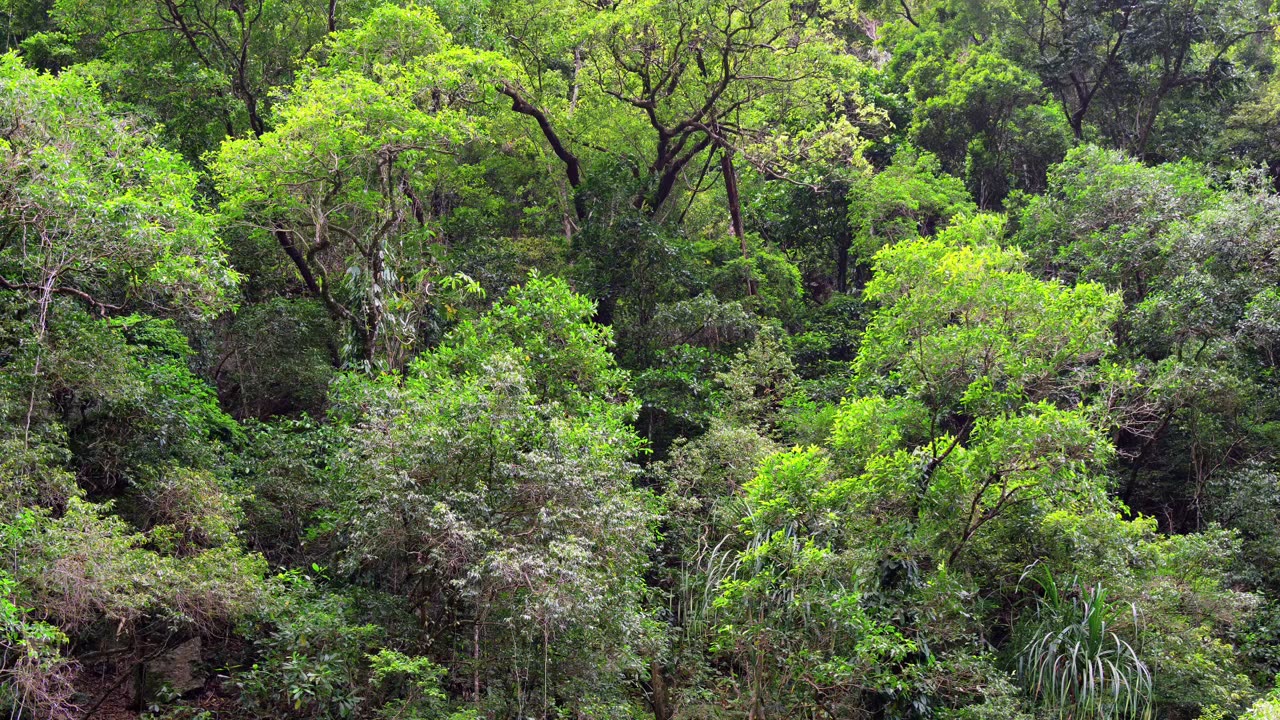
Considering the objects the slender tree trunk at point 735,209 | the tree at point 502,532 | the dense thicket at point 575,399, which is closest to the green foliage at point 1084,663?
the dense thicket at point 575,399

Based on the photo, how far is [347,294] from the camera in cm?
1268

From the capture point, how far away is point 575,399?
35.1ft

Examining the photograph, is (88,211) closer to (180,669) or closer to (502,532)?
(502,532)

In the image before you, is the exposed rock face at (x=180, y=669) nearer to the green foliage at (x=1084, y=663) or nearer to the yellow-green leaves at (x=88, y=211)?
the yellow-green leaves at (x=88, y=211)

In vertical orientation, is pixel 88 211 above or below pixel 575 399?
above

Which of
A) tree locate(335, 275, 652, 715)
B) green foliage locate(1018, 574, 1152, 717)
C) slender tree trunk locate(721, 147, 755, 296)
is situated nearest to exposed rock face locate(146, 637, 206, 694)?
tree locate(335, 275, 652, 715)

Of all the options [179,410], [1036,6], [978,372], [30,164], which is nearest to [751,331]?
[978,372]

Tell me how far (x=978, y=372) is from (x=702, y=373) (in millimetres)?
5373

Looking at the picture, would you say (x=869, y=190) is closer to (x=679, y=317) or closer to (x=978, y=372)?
(x=679, y=317)

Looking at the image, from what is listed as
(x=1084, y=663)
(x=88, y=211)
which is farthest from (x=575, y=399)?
(x=1084, y=663)

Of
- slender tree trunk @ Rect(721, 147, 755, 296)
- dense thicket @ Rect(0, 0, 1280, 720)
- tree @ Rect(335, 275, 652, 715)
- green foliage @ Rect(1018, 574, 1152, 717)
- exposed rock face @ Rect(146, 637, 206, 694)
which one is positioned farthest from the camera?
slender tree trunk @ Rect(721, 147, 755, 296)

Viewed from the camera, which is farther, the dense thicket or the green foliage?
→ the green foliage

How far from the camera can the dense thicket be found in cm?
882

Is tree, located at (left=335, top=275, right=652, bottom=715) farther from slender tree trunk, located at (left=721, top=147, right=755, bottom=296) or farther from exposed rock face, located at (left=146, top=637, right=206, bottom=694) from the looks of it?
slender tree trunk, located at (left=721, top=147, right=755, bottom=296)
